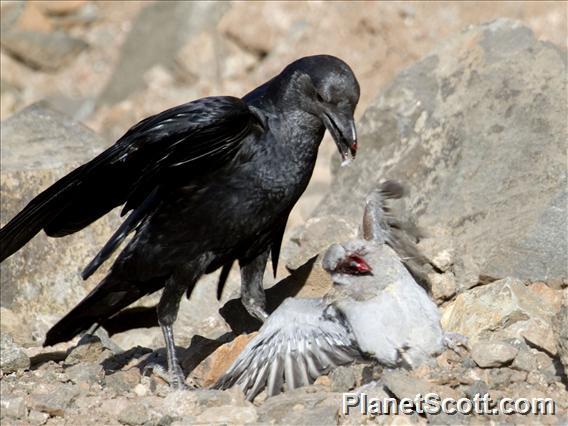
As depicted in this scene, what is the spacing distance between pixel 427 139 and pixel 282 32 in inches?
226

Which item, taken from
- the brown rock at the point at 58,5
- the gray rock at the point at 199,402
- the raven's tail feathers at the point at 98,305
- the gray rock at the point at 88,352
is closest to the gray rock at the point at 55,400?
the gray rock at the point at 199,402

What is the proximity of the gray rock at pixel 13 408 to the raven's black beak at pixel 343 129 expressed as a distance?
2.06 meters

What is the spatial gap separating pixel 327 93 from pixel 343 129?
24 cm

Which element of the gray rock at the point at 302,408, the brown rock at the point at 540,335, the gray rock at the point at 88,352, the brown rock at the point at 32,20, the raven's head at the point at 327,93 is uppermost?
the brown rock at the point at 32,20

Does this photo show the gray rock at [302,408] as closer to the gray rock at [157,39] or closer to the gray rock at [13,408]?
the gray rock at [13,408]

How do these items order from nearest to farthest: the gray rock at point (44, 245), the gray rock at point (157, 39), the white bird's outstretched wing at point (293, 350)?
the white bird's outstretched wing at point (293, 350)
the gray rock at point (44, 245)
the gray rock at point (157, 39)

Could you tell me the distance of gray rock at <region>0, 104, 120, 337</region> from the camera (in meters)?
9.51

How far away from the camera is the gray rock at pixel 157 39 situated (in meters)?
15.7

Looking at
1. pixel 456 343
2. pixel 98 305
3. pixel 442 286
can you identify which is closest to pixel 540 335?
pixel 456 343

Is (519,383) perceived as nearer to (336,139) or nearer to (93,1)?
(336,139)

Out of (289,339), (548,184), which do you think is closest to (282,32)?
(548,184)

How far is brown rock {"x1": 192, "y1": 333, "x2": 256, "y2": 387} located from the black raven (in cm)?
22

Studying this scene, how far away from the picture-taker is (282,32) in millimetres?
15070

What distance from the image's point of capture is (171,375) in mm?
7695
